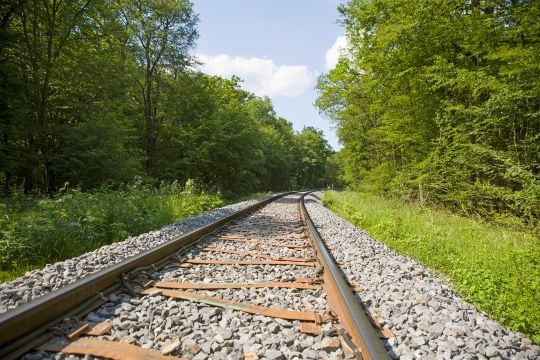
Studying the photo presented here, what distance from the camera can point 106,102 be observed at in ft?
A: 50.3

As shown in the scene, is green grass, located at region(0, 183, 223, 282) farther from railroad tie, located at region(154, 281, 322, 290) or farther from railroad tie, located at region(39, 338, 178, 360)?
railroad tie, located at region(39, 338, 178, 360)

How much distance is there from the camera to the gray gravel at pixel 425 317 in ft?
7.46

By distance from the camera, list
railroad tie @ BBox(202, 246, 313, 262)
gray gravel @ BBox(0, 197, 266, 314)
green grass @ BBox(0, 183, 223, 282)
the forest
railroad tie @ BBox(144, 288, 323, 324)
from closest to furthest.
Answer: railroad tie @ BBox(144, 288, 323, 324) → gray gravel @ BBox(0, 197, 266, 314) → green grass @ BBox(0, 183, 223, 282) → railroad tie @ BBox(202, 246, 313, 262) → the forest

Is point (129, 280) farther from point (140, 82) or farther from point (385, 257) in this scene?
point (140, 82)

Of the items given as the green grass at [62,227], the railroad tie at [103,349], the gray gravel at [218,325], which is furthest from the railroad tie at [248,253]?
the railroad tie at [103,349]

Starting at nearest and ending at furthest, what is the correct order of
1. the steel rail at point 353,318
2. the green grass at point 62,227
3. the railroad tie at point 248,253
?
the steel rail at point 353,318 < the green grass at point 62,227 < the railroad tie at point 248,253

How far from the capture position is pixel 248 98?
53.8m

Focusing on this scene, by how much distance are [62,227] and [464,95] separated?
A: 12.6 m

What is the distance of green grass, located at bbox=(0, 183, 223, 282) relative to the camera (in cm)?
439

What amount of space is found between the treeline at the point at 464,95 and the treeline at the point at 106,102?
12.0m

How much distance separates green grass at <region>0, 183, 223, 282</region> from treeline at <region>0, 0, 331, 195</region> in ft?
13.4

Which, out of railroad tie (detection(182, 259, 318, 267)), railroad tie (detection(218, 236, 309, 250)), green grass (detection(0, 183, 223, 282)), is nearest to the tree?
green grass (detection(0, 183, 223, 282))

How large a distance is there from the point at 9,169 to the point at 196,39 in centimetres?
1640

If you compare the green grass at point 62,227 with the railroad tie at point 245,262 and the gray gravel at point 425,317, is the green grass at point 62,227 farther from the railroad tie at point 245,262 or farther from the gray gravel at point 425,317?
the gray gravel at point 425,317
